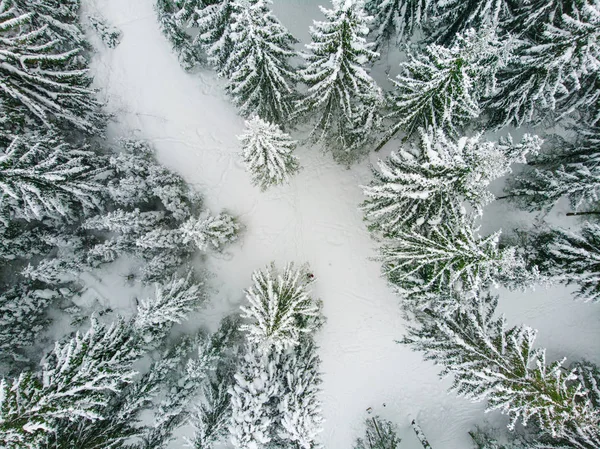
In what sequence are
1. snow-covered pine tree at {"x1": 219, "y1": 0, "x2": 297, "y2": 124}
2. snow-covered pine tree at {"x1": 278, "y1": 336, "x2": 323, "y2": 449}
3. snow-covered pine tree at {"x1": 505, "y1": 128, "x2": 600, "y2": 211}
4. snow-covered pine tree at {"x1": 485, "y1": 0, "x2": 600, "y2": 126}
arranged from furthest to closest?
snow-covered pine tree at {"x1": 505, "y1": 128, "x2": 600, "y2": 211}, snow-covered pine tree at {"x1": 278, "y1": 336, "x2": 323, "y2": 449}, snow-covered pine tree at {"x1": 485, "y1": 0, "x2": 600, "y2": 126}, snow-covered pine tree at {"x1": 219, "y1": 0, "x2": 297, "y2": 124}

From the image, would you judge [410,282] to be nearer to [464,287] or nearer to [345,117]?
[464,287]

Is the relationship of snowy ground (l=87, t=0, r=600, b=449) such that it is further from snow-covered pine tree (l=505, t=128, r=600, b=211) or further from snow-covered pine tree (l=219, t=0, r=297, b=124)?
snow-covered pine tree (l=219, t=0, r=297, b=124)

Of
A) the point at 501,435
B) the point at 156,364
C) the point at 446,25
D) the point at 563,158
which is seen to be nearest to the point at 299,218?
the point at 156,364

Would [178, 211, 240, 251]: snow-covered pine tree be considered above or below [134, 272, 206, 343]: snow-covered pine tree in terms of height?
above

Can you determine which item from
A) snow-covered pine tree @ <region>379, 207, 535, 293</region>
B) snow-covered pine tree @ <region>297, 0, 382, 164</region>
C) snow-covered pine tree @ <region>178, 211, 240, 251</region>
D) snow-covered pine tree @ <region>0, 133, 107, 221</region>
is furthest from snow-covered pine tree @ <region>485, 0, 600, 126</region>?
snow-covered pine tree @ <region>0, 133, 107, 221</region>

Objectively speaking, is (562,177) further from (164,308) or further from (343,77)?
(164,308)

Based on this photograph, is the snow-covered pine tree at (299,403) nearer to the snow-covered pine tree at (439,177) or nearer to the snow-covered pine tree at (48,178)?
the snow-covered pine tree at (439,177)
